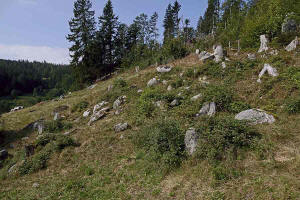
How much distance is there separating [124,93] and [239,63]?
12.7 meters

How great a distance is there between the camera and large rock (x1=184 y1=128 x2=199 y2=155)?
767 cm

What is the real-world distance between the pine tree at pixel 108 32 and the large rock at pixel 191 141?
3527 cm

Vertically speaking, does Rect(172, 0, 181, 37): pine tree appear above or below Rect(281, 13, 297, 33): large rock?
above

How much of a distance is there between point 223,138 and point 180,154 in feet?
6.93

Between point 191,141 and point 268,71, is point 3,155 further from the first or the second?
point 268,71

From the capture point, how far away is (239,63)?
1653 cm

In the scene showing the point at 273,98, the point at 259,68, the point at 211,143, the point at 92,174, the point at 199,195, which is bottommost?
the point at 92,174

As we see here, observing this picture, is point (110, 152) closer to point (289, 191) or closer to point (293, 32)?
point (289, 191)

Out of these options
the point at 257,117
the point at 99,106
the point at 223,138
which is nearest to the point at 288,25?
the point at 257,117

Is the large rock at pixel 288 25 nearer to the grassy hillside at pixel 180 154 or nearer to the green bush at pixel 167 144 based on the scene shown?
the grassy hillside at pixel 180 154

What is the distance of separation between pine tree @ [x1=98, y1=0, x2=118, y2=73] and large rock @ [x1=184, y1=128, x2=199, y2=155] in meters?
35.3

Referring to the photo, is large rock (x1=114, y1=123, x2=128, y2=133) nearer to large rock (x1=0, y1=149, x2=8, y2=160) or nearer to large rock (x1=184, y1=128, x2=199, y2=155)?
large rock (x1=184, y1=128, x2=199, y2=155)

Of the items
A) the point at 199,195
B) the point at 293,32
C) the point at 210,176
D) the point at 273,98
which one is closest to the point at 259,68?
the point at 273,98

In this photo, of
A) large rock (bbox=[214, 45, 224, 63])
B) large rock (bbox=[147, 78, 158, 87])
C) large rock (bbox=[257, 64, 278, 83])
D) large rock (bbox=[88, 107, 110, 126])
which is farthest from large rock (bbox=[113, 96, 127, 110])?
large rock (bbox=[257, 64, 278, 83])
